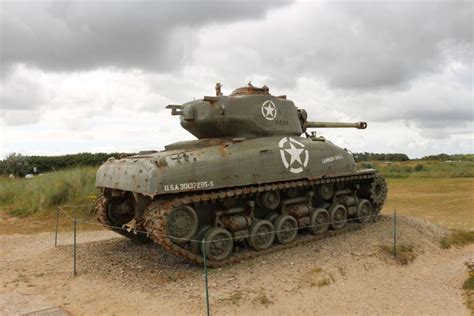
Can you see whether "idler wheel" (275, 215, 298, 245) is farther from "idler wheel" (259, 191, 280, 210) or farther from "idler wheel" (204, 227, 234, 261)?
"idler wheel" (204, 227, 234, 261)

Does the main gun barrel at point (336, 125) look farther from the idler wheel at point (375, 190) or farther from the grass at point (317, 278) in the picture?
the grass at point (317, 278)

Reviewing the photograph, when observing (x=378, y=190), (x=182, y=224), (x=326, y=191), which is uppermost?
(x=326, y=191)

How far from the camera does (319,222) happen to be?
39.1 ft

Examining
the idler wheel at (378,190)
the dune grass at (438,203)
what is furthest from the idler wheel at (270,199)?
the dune grass at (438,203)

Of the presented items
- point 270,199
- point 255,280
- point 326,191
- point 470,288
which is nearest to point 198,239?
point 255,280

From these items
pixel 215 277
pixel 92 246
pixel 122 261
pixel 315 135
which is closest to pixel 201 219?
pixel 215 277

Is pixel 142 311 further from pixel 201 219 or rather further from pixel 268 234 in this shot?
pixel 268 234

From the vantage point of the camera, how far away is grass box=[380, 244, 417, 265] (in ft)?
34.8

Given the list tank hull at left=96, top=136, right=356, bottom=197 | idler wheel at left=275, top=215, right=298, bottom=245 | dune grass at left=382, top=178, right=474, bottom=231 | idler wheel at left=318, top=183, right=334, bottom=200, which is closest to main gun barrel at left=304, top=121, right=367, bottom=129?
tank hull at left=96, top=136, right=356, bottom=197

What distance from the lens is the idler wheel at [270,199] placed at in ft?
34.8

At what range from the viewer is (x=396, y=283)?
9.24m

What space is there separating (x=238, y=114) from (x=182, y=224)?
324 centimetres

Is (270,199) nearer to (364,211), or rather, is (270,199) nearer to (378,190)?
(364,211)

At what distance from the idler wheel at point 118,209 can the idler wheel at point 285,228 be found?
3.77 m
